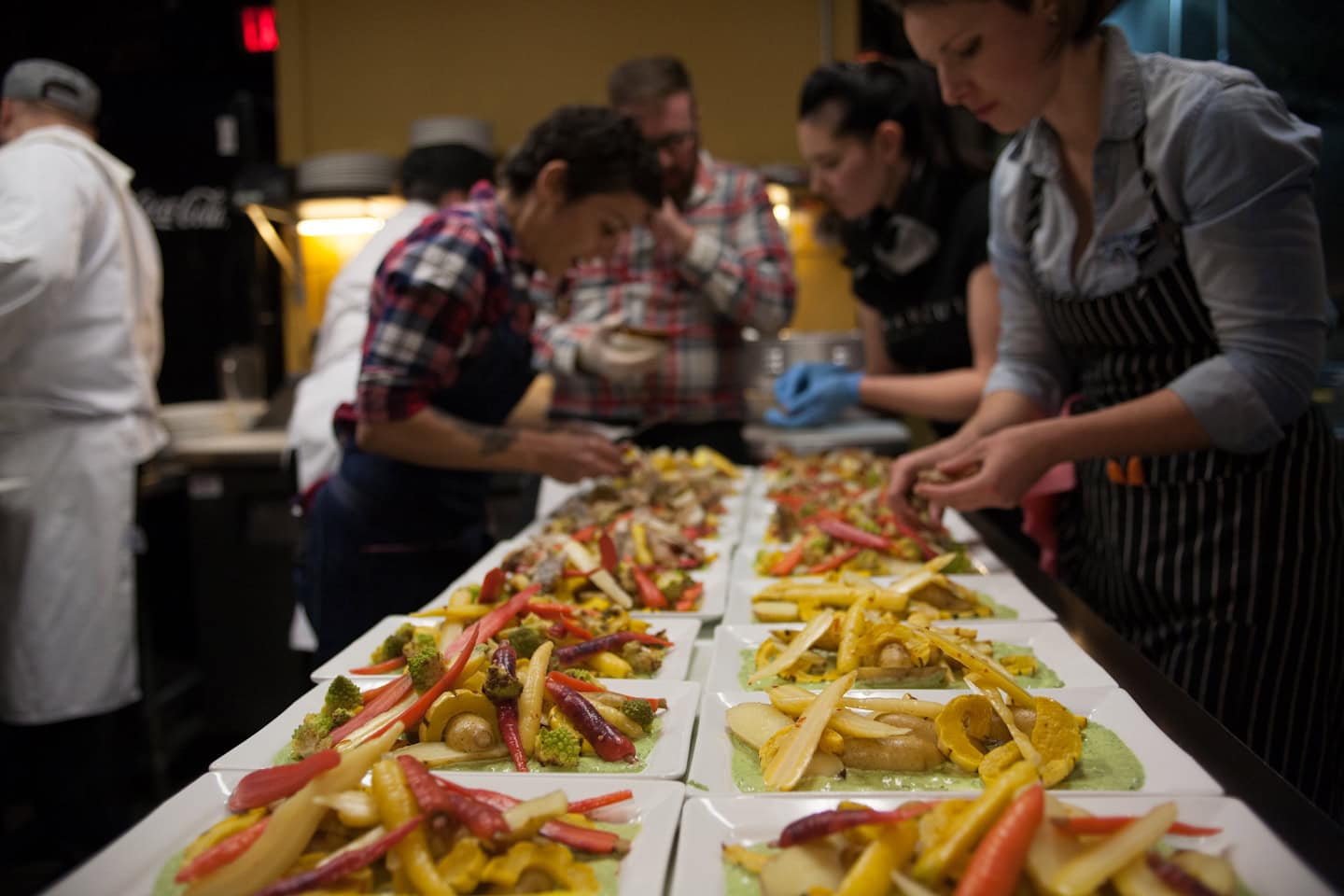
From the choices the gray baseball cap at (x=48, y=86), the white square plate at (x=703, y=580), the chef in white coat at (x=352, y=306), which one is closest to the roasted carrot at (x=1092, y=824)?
the white square plate at (x=703, y=580)

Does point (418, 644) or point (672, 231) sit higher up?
point (672, 231)

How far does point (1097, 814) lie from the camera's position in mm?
936

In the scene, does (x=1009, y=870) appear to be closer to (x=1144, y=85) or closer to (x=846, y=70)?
(x=1144, y=85)

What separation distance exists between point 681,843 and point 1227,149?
137 cm

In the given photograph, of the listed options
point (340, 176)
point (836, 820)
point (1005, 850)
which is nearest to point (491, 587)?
point (836, 820)

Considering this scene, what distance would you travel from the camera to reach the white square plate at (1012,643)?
1.32m

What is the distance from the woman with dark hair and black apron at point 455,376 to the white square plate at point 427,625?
0.68m

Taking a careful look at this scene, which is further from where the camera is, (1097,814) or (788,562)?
(788,562)

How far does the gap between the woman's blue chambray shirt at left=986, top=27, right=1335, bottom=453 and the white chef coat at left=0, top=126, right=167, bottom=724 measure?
2.86 m

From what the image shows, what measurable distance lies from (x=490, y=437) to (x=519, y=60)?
15.2 ft

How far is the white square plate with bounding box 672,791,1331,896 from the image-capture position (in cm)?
83

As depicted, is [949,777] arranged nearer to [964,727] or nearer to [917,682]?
[964,727]

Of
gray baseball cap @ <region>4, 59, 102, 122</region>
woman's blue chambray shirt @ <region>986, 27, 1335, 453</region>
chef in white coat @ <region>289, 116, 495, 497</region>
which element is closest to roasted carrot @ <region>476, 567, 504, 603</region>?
woman's blue chambray shirt @ <region>986, 27, 1335, 453</region>

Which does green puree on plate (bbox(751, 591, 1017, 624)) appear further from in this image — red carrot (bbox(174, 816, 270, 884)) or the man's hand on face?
the man's hand on face
